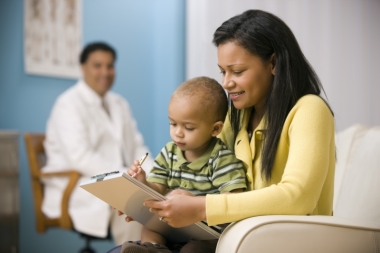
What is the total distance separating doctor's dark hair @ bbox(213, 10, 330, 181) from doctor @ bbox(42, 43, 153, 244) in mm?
1854

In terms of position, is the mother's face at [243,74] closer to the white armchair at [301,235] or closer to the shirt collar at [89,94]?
the white armchair at [301,235]

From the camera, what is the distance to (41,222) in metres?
3.16

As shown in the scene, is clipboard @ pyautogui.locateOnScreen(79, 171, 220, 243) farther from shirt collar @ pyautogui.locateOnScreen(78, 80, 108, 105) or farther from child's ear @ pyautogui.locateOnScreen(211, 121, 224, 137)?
shirt collar @ pyautogui.locateOnScreen(78, 80, 108, 105)

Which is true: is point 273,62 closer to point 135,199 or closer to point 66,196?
point 135,199

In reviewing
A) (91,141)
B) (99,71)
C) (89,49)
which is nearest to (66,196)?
(91,141)

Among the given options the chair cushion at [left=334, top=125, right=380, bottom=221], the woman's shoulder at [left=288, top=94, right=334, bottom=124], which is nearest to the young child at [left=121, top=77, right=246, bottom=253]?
the woman's shoulder at [left=288, top=94, right=334, bottom=124]

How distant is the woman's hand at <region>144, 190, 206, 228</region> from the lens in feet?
4.08

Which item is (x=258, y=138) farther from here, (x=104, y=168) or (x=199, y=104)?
(x=104, y=168)

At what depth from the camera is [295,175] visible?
1273 mm

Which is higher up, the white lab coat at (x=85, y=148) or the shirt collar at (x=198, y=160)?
the shirt collar at (x=198, y=160)

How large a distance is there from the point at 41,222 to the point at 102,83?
112 cm

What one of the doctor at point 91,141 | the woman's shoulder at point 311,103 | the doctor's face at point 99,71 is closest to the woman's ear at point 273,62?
the woman's shoulder at point 311,103

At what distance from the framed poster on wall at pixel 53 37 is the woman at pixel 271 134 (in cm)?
264

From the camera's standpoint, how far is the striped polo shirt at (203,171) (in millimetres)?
1419
